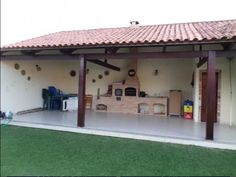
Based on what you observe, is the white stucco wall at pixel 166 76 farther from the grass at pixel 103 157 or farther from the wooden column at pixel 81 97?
the grass at pixel 103 157

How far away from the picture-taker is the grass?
14.7ft

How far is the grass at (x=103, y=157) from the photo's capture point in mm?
4484

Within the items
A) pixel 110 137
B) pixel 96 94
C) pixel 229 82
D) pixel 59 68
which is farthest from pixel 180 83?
pixel 59 68

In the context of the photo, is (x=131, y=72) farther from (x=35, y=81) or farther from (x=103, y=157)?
(x=103, y=157)

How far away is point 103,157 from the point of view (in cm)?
524

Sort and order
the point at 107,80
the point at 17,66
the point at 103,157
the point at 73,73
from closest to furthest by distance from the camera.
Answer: the point at 103,157
the point at 17,66
the point at 107,80
the point at 73,73

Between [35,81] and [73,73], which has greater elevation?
[73,73]

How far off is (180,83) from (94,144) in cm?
639

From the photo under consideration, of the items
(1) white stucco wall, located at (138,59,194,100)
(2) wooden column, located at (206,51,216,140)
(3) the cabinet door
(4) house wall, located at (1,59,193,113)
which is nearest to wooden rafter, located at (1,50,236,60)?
(2) wooden column, located at (206,51,216,140)

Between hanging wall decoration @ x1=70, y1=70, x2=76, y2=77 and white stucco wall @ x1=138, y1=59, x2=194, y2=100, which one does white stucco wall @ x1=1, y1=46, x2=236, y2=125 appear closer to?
white stucco wall @ x1=138, y1=59, x2=194, y2=100

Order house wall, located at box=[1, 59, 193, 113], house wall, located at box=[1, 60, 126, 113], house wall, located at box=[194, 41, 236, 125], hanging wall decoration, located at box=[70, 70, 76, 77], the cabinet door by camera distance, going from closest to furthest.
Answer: house wall, located at box=[194, 41, 236, 125] < house wall, located at box=[1, 60, 126, 113] < house wall, located at box=[1, 59, 193, 113] < the cabinet door < hanging wall decoration, located at box=[70, 70, 76, 77]

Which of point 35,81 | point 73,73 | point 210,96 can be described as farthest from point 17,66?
point 210,96

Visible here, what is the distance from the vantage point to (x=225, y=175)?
446cm

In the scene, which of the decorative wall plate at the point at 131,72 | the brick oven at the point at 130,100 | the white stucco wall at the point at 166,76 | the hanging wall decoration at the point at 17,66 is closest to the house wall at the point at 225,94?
the white stucco wall at the point at 166,76
